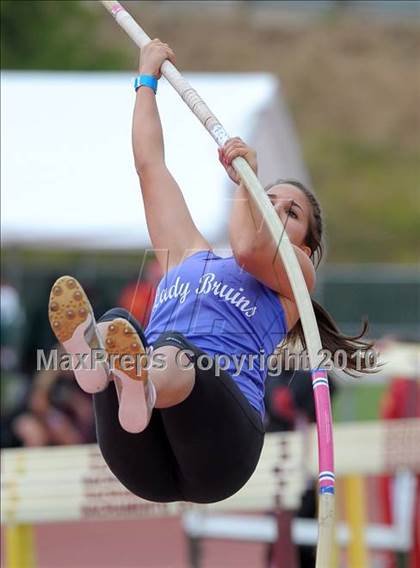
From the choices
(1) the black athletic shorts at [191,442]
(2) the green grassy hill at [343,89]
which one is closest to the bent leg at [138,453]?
(1) the black athletic shorts at [191,442]

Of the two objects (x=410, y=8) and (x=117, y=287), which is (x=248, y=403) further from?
(x=410, y=8)

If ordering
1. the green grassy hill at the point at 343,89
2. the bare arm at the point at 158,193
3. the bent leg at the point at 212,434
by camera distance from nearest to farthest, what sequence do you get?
the bent leg at the point at 212,434 → the bare arm at the point at 158,193 → the green grassy hill at the point at 343,89

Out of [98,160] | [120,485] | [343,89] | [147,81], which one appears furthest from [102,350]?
[343,89]

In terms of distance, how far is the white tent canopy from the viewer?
9.16 metres

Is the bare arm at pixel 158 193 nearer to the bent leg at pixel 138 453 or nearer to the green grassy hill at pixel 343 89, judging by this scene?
the bent leg at pixel 138 453

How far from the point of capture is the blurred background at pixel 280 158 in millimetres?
9492

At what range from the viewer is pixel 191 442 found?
→ 3.87 metres

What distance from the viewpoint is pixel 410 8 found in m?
38.5

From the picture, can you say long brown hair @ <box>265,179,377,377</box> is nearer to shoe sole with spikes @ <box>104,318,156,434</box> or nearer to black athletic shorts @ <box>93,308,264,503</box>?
black athletic shorts @ <box>93,308,264,503</box>

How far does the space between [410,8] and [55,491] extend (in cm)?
3474

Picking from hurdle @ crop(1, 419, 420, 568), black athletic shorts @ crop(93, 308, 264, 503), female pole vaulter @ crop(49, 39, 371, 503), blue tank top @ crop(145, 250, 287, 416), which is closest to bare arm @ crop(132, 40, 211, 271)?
female pole vaulter @ crop(49, 39, 371, 503)

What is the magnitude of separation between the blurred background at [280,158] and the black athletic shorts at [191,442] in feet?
3.38

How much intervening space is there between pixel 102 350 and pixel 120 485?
7.60 ft

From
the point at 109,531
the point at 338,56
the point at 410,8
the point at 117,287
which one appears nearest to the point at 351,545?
the point at 109,531
